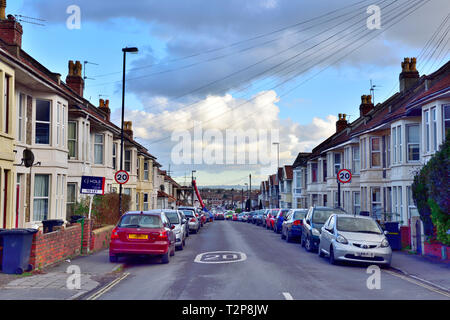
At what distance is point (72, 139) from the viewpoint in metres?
25.8

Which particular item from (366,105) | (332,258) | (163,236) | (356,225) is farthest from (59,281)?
(366,105)

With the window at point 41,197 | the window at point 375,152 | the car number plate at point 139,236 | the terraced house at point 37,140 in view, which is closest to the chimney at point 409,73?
the window at point 375,152

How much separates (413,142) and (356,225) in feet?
33.8

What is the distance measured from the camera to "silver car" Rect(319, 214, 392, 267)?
14.4m

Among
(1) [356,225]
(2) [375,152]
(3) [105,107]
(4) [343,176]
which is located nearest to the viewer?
(1) [356,225]

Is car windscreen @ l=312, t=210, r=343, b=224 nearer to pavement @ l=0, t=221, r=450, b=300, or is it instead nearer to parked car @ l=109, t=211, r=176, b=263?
pavement @ l=0, t=221, r=450, b=300

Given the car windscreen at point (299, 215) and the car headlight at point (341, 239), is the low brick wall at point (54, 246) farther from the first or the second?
the car windscreen at point (299, 215)

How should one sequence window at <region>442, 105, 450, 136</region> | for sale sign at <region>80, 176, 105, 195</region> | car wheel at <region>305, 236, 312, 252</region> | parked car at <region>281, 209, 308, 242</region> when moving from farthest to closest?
parked car at <region>281, 209, 308, 242</region>
window at <region>442, 105, 450, 136</region>
car wheel at <region>305, 236, 312, 252</region>
for sale sign at <region>80, 176, 105, 195</region>

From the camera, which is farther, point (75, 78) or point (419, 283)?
point (75, 78)

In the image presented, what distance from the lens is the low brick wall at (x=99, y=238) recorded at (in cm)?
1780

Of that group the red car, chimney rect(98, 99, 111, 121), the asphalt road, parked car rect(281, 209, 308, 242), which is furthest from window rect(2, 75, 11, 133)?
chimney rect(98, 99, 111, 121)

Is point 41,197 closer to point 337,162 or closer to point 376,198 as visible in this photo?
point 376,198
